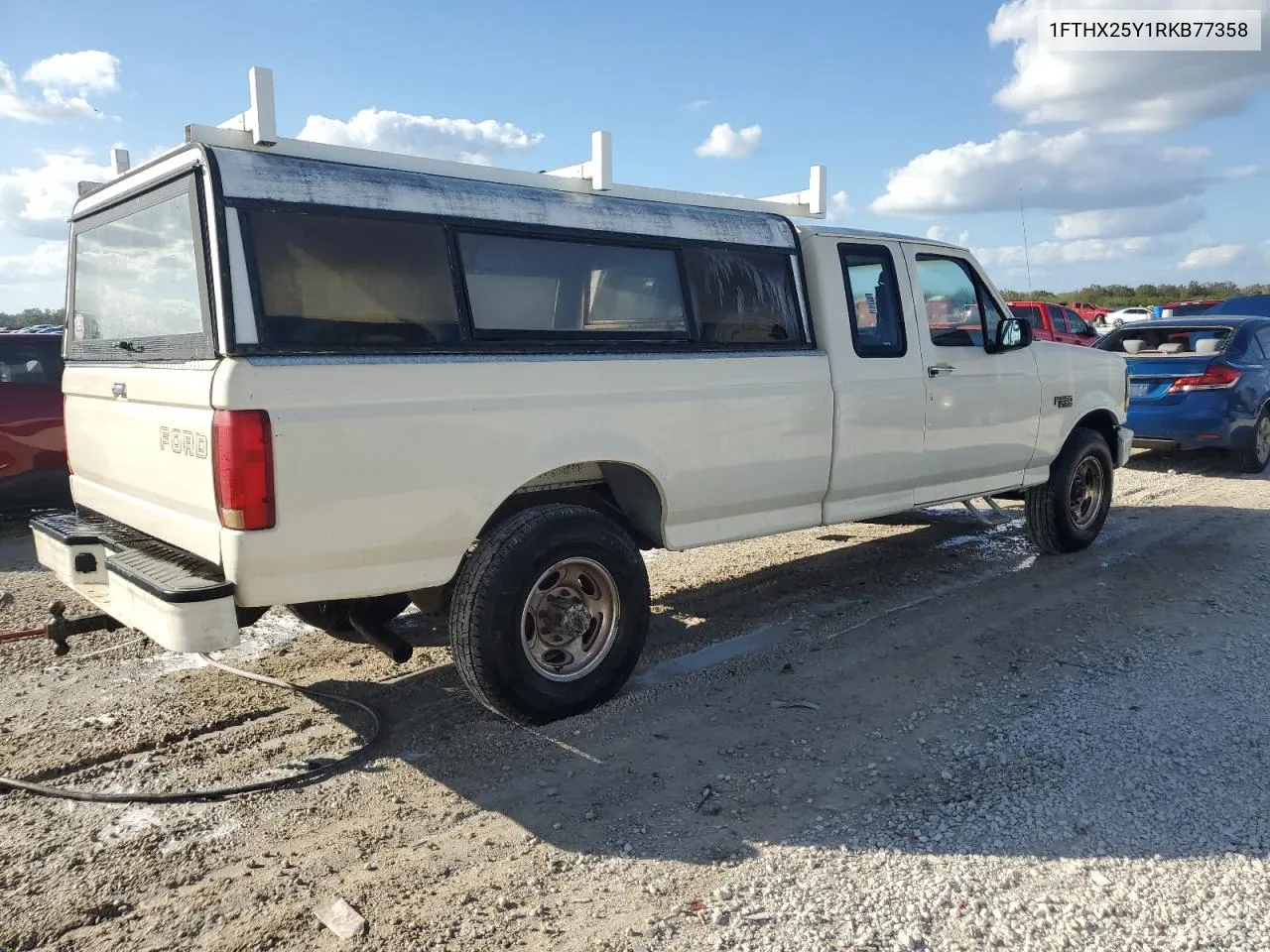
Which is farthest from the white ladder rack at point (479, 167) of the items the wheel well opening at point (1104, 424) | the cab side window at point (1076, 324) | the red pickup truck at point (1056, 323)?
the cab side window at point (1076, 324)

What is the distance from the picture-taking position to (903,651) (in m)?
5.00

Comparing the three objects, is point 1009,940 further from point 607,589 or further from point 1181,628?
point 1181,628

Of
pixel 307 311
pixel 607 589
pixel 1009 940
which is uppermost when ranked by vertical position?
pixel 307 311

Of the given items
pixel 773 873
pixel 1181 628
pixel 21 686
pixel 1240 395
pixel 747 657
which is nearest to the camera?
pixel 773 873

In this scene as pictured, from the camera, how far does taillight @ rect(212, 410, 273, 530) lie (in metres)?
3.22

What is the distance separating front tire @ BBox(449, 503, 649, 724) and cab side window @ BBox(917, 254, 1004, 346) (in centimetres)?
269

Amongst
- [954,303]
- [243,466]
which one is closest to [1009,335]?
[954,303]

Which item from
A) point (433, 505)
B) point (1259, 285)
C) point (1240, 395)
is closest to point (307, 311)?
point (433, 505)

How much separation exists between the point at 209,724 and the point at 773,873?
2514 mm

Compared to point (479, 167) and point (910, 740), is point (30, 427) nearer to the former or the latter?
point (479, 167)

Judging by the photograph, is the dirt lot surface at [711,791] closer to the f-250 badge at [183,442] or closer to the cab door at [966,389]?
the cab door at [966,389]

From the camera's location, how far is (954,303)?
19.9ft

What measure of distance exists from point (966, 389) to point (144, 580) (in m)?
4.61

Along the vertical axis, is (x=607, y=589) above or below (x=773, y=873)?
above
